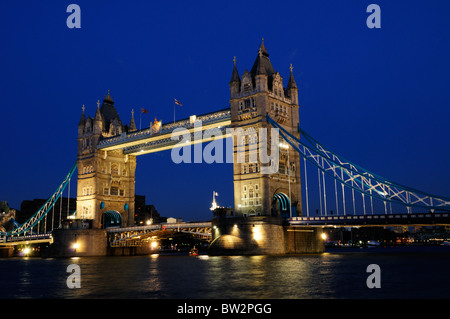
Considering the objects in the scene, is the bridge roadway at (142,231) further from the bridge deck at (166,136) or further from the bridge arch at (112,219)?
the bridge deck at (166,136)

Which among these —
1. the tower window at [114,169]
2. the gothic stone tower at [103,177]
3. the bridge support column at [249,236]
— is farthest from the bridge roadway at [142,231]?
the tower window at [114,169]

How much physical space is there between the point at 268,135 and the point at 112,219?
4063cm

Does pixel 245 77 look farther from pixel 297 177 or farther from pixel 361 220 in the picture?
pixel 361 220

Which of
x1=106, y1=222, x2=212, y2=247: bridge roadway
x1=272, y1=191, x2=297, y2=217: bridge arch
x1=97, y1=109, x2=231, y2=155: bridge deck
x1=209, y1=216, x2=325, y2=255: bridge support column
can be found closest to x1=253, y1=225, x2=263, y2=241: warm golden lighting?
x1=209, y1=216, x2=325, y2=255: bridge support column

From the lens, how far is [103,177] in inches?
3285

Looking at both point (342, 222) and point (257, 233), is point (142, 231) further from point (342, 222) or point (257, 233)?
point (342, 222)

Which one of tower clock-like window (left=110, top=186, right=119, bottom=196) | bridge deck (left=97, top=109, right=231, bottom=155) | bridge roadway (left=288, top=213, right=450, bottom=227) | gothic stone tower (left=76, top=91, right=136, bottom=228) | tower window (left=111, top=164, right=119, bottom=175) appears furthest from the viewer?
tower window (left=111, top=164, right=119, bottom=175)

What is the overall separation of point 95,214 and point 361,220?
47064 mm

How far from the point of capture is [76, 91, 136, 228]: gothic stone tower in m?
82.3

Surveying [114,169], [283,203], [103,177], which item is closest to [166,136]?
[103,177]

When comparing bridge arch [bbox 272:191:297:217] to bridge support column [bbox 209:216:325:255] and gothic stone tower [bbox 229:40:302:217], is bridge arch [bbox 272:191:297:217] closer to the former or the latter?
gothic stone tower [bbox 229:40:302:217]

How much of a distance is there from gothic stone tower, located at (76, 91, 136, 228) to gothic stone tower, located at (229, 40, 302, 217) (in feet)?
100

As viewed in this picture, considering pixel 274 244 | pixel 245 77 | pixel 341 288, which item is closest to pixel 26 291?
pixel 341 288

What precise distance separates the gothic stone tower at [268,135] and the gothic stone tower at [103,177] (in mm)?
30537
